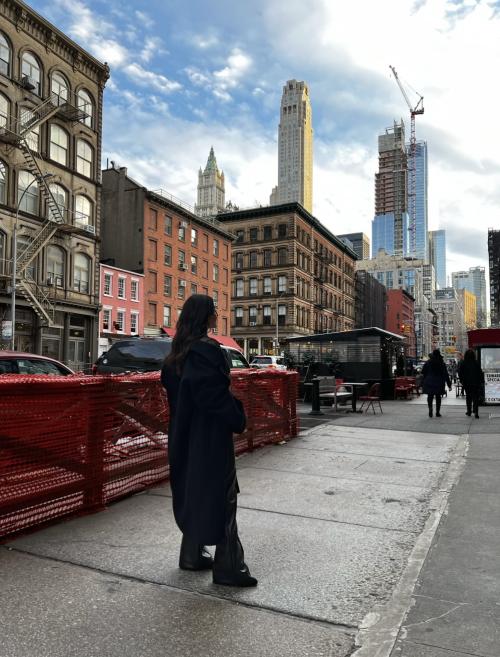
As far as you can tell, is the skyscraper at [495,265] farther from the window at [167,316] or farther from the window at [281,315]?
the window at [167,316]

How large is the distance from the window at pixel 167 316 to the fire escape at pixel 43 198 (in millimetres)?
17418

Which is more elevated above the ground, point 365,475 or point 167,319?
point 167,319

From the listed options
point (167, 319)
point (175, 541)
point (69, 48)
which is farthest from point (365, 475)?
point (167, 319)

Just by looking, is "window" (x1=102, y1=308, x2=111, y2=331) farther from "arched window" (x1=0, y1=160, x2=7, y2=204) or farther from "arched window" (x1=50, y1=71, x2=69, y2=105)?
"arched window" (x1=50, y1=71, x2=69, y2=105)

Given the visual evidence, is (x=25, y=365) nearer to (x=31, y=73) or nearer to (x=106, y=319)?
(x=31, y=73)

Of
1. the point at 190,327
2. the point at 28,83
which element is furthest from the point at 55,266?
the point at 190,327

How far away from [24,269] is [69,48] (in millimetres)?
16201

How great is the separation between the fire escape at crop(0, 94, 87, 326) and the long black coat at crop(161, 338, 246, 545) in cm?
3045

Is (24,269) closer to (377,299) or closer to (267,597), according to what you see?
(267,597)

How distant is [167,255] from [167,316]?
5.99 meters

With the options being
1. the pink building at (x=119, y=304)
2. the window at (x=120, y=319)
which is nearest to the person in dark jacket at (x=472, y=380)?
the pink building at (x=119, y=304)

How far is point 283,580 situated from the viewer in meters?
3.65

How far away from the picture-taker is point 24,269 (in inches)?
1276

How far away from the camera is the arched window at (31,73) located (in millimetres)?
33469
